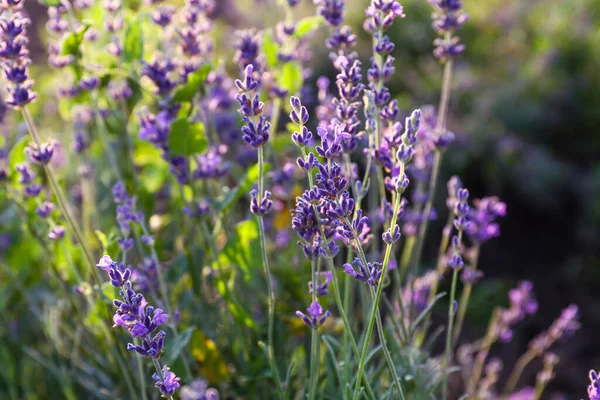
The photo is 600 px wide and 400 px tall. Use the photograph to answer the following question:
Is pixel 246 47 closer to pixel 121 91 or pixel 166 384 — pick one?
pixel 121 91

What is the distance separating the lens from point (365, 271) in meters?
1.17

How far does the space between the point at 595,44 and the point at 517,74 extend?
644 mm

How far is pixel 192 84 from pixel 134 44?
0.29 metres

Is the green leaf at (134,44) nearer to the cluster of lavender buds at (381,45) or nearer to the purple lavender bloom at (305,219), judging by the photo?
the cluster of lavender buds at (381,45)

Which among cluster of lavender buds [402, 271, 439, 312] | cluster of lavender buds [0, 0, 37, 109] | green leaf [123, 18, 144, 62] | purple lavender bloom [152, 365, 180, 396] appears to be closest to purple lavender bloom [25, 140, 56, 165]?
cluster of lavender buds [0, 0, 37, 109]

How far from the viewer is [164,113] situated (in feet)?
6.08

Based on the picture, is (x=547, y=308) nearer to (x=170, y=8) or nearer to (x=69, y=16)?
(x=170, y=8)

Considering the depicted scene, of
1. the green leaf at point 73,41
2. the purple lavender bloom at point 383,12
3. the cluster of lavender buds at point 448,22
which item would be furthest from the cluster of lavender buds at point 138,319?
the cluster of lavender buds at point 448,22

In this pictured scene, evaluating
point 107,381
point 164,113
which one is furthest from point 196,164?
point 107,381

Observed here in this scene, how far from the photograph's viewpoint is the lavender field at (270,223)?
4.78ft

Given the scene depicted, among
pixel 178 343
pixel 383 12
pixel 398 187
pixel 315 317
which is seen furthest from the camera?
pixel 178 343

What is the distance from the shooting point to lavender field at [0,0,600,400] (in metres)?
1.46

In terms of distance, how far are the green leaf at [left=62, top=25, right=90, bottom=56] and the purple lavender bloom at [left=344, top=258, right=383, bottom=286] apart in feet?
3.57

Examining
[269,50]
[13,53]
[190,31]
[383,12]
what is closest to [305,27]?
[269,50]
